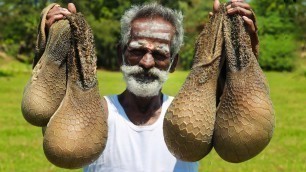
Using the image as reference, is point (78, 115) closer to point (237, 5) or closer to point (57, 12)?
point (57, 12)

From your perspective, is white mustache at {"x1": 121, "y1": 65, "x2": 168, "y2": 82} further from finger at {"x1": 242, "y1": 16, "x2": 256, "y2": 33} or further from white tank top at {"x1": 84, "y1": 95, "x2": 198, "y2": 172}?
finger at {"x1": 242, "y1": 16, "x2": 256, "y2": 33}

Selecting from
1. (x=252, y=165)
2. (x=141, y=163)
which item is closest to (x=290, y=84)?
(x=252, y=165)

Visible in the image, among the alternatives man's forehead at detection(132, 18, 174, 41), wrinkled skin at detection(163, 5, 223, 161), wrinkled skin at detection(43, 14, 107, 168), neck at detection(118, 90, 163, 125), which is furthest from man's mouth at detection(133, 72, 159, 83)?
wrinkled skin at detection(163, 5, 223, 161)

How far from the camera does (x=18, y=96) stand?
19047 mm

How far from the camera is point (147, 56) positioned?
2.88 m

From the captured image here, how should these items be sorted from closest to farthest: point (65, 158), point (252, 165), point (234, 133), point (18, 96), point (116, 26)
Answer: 1. point (234, 133)
2. point (65, 158)
3. point (252, 165)
4. point (18, 96)
5. point (116, 26)

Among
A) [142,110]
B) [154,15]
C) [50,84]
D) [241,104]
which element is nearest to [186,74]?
[142,110]

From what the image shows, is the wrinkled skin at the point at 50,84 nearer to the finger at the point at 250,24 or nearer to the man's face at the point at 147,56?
the man's face at the point at 147,56

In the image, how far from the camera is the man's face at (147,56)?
9.52 ft

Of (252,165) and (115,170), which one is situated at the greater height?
(115,170)

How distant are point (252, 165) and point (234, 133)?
246 inches

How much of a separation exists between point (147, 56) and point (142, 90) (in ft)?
0.62

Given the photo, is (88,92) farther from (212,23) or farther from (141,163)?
(141,163)

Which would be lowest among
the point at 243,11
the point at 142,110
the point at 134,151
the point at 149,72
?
the point at 134,151
